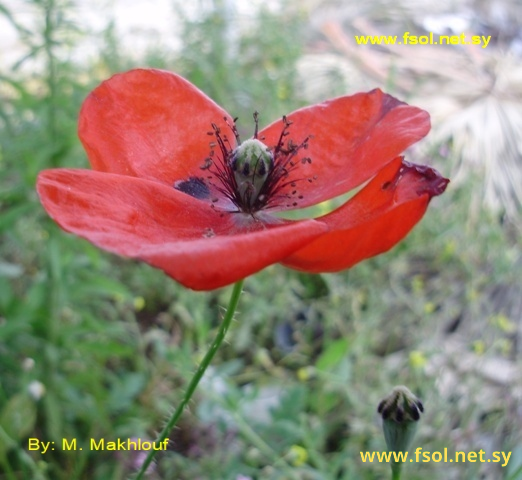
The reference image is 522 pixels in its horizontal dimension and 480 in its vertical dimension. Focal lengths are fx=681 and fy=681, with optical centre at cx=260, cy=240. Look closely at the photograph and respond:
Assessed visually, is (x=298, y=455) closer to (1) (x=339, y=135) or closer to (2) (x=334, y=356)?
(2) (x=334, y=356)

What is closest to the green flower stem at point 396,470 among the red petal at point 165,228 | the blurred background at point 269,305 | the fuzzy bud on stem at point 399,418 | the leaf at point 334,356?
the fuzzy bud on stem at point 399,418

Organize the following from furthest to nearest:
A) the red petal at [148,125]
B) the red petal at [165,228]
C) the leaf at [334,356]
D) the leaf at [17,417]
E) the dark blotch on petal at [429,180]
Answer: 1. the leaf at [334,356]
2. the leaf at [17,417]
3. the red petal at [148,125]
4. the dark blotch on petal at [429,180]
5. the red petal at [165,228]

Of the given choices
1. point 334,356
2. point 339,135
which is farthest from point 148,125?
point 334,356

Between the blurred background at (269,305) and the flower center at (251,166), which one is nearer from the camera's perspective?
the flower center at (251,166)

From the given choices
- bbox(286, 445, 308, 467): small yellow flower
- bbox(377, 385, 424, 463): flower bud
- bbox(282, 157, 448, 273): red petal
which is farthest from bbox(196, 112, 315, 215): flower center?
bbox(286, 445, 308, 467): small yellow flower

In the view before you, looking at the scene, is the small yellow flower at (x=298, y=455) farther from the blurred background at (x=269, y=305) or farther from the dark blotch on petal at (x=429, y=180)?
the dark blotch on petal at (x=429, y=180)

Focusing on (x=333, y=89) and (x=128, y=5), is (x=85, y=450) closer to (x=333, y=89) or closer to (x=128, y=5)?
(x=333, y=89)

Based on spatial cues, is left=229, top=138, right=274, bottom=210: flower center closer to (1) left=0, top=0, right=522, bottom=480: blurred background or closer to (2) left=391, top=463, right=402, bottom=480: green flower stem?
(1) left=0, top=0, right=522, bottom=480: blurred background
